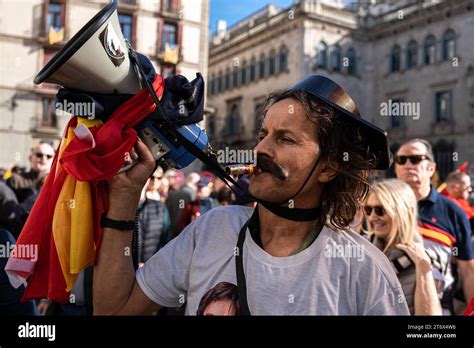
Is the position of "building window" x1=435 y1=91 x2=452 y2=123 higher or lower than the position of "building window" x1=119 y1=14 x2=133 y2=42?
higher

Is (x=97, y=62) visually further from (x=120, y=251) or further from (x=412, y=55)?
(x=412, y=55)

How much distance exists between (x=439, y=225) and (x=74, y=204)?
2.28 metres

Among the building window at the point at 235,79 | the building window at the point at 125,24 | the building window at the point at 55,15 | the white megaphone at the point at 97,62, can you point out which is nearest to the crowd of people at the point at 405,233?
the white megaphone at the point at 97,62

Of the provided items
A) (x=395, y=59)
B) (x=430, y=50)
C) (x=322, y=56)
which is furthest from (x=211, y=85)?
(x=430, y=50)

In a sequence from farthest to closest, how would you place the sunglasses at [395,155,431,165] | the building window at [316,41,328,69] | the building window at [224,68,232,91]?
the building window at [224,68,232,91] < the building window at [316,41,328,69] < the sunglasses at [395,155,431,165]

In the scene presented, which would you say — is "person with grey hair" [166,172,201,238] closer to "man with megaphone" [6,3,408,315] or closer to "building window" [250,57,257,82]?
"man with megaphone" [6,3,408,315]

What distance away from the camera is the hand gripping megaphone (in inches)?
43.7

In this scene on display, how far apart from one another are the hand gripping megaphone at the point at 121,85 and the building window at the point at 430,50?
20.4 m

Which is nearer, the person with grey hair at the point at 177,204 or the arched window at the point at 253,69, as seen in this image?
the person with grey hair at the point at 177,204

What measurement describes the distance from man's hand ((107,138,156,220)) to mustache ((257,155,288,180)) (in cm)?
27

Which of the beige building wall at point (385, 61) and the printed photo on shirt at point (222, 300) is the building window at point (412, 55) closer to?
the beige building wall at point (385, 61)

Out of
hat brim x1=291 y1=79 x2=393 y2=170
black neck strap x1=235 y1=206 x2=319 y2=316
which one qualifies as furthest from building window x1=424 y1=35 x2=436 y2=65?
black neck strap x1=235 y1=206 x2=319 y2=316

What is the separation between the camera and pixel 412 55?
67.9 ft

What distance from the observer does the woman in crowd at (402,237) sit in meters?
2.13
